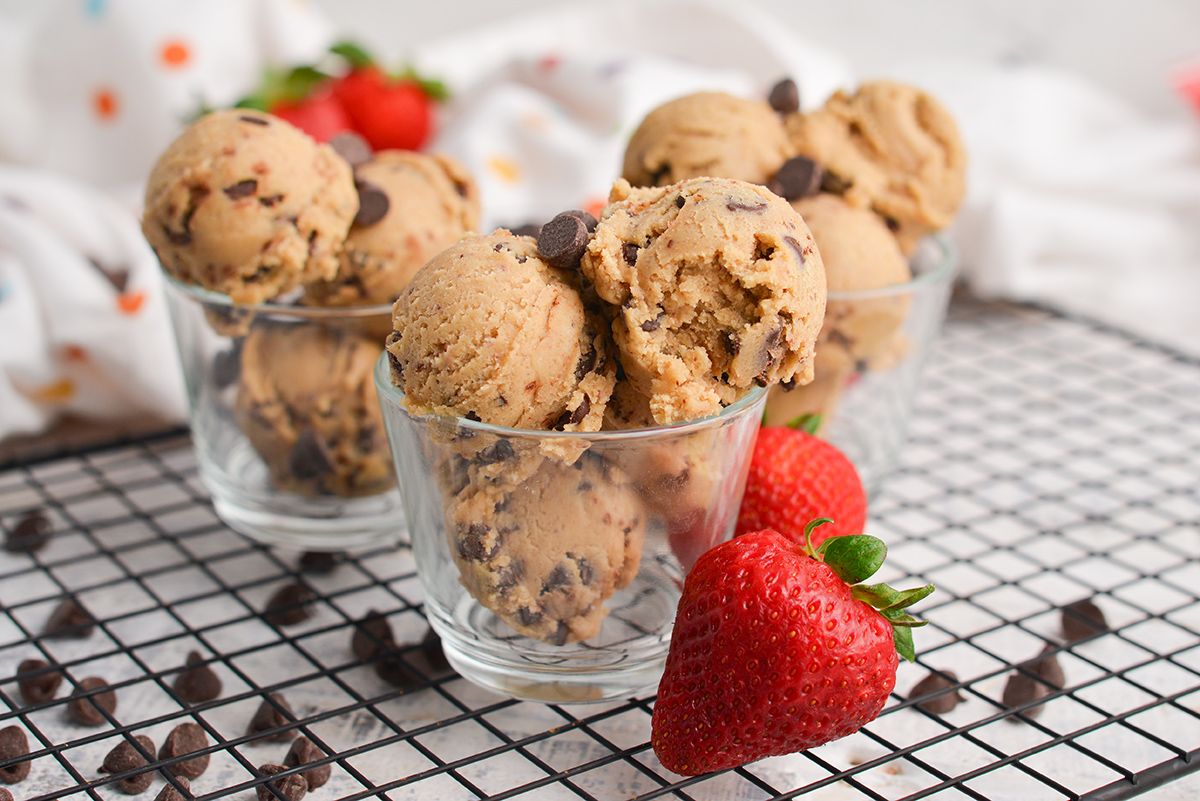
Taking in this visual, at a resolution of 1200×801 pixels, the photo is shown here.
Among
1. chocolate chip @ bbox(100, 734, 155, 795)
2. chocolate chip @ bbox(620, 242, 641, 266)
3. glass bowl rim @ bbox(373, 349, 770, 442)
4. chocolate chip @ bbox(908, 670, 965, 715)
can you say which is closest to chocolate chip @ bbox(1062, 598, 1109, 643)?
chocolate chip @ bbox(908, 670, 965, 715)

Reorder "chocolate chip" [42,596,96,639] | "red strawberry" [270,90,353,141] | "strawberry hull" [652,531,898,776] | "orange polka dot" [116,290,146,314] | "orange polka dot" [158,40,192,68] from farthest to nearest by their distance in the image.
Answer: "red strawberry" [270,90,353,141], "orange polka dot" [158,40,192,68], "orange polka dot" [116,290,146,314], "chocolate chip" [42,596,96,639], "strawberry hull" [652,531,898,776]

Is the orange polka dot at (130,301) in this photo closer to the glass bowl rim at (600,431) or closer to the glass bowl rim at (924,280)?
the glass bowl rim at (600,431)

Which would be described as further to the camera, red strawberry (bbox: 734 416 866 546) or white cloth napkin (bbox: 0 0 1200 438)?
white cloth napkin (bbox: 0 0 1200 438)

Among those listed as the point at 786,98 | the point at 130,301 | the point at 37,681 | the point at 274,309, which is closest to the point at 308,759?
the point at 37,681

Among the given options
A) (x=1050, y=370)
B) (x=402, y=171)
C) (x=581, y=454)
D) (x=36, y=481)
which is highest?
(x=402, y=171)

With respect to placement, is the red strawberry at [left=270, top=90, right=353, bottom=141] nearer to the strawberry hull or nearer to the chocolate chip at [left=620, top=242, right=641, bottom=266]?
the chocolate chip at [left=620, top=242, right=641, bottom=266]

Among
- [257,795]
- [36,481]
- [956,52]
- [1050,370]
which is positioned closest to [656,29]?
[956,52]

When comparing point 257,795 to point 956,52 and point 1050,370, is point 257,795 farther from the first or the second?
point 956,52
